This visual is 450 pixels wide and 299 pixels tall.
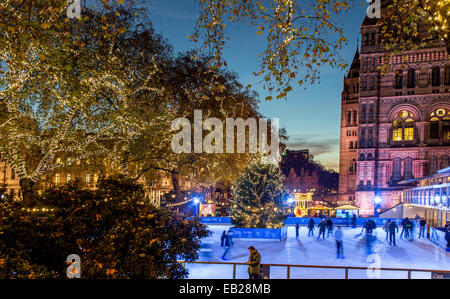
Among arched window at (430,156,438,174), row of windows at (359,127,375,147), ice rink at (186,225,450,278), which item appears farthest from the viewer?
row of windows at (359,127,375,147)

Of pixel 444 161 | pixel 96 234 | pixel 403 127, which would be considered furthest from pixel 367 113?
pixel 96 234

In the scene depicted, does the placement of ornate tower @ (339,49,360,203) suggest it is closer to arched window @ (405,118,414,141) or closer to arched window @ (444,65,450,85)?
arched window @ (405,118,414,141)

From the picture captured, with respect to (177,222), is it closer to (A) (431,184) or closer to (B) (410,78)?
(A) (431,184)

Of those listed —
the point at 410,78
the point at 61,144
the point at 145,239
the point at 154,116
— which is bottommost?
the point at 145,239

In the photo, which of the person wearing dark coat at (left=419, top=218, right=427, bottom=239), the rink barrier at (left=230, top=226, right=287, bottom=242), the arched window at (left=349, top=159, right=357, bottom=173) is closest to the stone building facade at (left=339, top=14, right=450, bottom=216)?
the person wearing dark coat at (left=419, top=218, right=427, bottom=239)

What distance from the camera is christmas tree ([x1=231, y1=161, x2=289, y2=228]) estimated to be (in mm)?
24234

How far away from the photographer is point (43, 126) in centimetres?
1678

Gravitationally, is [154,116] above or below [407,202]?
above

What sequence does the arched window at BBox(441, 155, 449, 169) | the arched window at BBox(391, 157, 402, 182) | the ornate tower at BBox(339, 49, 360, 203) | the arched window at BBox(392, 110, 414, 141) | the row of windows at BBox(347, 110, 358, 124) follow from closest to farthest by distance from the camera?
the arched window at BBox(441, 155, 449, 169)
the arched window at BBox(392, 110, 414, 141)
the arched window at BBox(391, 157, 402, 182)
the ornate tower at BBox(339, 49, 360, 203)
the row of windows at BBox(347, 110, 358, 124)

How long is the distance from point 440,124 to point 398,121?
15.9ft

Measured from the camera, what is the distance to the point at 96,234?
6.62 metres
